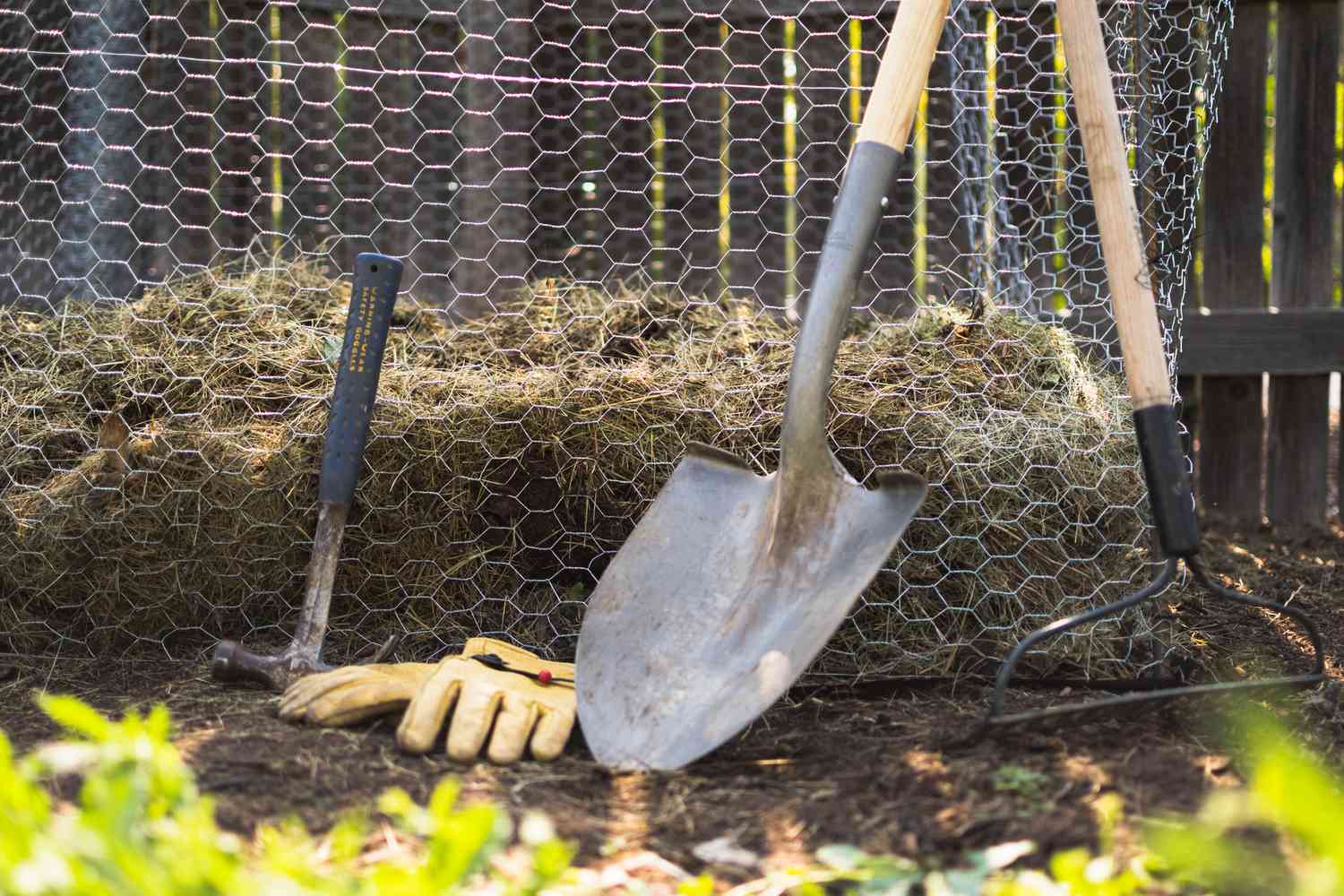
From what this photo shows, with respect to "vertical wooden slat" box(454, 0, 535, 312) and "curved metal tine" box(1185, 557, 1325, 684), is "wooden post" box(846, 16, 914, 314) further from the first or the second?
"curved metal tine" box(1185, 557, 1325, 684)

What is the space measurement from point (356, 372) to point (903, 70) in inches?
44.2

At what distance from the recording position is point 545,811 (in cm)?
160

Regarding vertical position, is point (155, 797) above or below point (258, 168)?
below

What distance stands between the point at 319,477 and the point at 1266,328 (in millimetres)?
2877

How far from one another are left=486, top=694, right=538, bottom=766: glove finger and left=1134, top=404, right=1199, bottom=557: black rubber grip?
1033 mm

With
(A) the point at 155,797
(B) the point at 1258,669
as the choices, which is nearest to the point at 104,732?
(A) the point at 155,797

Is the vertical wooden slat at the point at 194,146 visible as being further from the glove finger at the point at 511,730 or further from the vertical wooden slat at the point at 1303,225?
the vertical wooden slat at the point at 1303,225

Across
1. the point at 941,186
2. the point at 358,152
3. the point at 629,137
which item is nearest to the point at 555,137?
the point at 629,137

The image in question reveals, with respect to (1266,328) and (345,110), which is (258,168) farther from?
(1266,328)

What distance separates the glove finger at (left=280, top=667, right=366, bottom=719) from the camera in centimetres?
193

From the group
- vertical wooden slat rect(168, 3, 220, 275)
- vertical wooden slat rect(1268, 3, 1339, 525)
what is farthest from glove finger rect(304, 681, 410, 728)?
vertical wooden slat rect(1268, 3, 1339, 525)

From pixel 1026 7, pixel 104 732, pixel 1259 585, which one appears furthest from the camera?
pixel 1026 7

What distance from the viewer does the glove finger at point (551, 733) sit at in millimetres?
1829

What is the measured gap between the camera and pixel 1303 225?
3.71 meters
